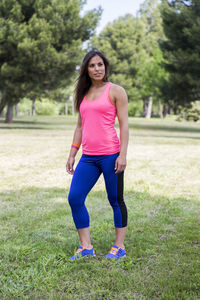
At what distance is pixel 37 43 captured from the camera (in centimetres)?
2131

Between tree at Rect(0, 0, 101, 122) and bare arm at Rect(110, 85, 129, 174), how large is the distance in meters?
18.7

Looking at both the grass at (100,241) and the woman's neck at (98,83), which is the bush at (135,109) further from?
the woman's neck at (98,83)

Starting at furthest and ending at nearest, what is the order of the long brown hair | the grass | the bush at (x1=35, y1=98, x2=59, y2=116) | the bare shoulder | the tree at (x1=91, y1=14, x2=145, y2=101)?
the bush at (x1=35, y1=98, x2=59, y2=116) < the tree at (x1=91, y1=14, x2=145, y2=101) < the long brown hair < the bare shoulder < the grass

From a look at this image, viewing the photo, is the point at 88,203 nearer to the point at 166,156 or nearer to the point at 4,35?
the point at 166,156

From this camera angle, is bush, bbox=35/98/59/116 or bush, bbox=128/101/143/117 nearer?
bush, bbox=35/98/59/116

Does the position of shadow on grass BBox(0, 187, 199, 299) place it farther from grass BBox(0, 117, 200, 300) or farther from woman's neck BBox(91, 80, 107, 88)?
woman's neck BBox(91, 80, 107, 88)

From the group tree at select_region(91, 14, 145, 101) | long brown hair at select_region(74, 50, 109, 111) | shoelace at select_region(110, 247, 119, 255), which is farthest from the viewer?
tree at select_region(91, 14, 145, 101)

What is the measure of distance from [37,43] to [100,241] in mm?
18975

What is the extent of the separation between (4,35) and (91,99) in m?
19.4

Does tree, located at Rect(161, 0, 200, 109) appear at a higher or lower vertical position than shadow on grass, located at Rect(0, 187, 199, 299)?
higher

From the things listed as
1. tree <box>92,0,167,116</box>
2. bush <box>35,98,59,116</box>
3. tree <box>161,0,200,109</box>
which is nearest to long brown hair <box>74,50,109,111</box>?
tree <box>161,0,200,109</box>

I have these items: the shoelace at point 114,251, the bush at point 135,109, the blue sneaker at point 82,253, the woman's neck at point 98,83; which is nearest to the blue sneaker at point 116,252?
the shoelace at point 114,251

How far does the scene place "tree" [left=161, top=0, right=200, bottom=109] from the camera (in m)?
22.2

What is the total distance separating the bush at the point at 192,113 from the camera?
3428 cm
